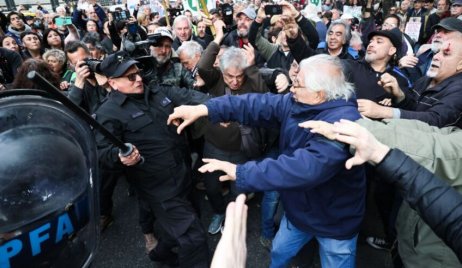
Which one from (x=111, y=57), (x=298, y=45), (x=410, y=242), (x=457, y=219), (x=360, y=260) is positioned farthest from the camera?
(x=298, y=45)

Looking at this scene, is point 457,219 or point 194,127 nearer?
point 457,219

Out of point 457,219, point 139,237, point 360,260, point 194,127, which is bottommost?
point 139,237

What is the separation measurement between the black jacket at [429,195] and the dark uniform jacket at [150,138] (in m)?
1.60

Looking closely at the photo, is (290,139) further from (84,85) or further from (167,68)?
(84,85)

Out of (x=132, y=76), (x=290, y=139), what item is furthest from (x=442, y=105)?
(x=132, y=76)

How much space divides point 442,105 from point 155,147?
209 cm

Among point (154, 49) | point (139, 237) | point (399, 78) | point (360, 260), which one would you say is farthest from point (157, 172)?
point (399, 78)

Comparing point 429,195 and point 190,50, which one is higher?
point 429,195

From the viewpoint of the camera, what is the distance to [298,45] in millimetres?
3092

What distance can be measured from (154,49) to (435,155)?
2.97 meters

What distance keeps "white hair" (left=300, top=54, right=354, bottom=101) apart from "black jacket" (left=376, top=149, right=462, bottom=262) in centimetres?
60

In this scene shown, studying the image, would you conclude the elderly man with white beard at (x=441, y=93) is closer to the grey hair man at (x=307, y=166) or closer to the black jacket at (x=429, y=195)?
the grey hair man at (x=307, y=166)

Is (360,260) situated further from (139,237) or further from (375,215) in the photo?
(139,237)

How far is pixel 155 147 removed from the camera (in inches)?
93.8
